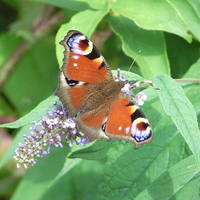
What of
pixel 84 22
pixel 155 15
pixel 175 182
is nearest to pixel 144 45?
pixel 155 15

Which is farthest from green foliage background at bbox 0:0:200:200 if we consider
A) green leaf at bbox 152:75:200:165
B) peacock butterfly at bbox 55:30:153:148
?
peacock butterfly at bbox 55:30:153:148

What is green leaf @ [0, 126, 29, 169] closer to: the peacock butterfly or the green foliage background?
the green foliage background

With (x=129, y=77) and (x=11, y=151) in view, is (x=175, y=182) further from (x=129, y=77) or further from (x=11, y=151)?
(x=11, y=151)

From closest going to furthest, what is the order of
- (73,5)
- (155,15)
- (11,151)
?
(11,151) → (155,15) → (73,5)

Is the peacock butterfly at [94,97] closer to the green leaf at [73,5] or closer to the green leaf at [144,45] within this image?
the green leaf at [144,45]

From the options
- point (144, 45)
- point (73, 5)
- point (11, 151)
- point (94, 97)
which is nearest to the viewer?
point (94, 97)

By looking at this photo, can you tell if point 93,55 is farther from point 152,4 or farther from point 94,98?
point 152,4
